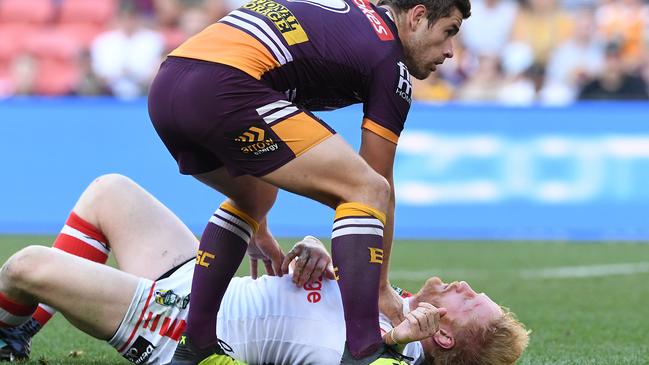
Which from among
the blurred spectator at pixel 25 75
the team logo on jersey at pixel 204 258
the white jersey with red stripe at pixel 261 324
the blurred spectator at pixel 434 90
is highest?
the blurred spectator at pixel 434 90

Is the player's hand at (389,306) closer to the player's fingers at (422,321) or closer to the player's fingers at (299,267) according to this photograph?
the player's fingers at (299,267)

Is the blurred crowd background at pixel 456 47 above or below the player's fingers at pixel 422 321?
above

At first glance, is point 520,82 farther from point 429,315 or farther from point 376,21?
point 429,315

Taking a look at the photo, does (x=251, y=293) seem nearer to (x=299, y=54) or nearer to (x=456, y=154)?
(x=299, y=54)

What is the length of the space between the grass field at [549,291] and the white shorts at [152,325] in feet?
1.65

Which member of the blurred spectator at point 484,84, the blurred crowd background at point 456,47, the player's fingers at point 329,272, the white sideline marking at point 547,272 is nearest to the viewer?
the player's fingers at point 329,272

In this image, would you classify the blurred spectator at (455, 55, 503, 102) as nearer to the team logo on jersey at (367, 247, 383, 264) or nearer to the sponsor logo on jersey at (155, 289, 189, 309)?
the sponsor logo on jersey at (155, 289, 189, 309)

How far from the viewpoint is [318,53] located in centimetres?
404

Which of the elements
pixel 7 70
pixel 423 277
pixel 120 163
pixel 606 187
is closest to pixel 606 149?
pixel 606 187

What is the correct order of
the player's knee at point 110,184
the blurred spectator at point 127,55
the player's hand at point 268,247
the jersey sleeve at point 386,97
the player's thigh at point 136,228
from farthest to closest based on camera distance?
the blurred spectator at point 127,55 → the player's hand at point 268,247 → the player's knee at point 110,184 → the player's thigh at point 136,228 → the jersey sleeve at point 386,97

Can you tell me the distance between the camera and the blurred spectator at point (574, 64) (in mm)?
12984

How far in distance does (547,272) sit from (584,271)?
286 mm

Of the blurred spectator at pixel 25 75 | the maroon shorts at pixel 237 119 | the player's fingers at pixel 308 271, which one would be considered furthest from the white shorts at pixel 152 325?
the blurred spectator at pixel 25 75

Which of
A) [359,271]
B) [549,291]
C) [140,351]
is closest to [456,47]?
[549,291]
